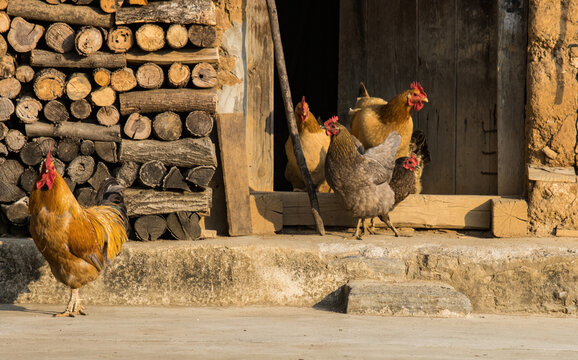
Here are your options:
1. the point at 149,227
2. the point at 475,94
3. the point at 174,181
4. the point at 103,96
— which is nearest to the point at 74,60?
the point at 103,96

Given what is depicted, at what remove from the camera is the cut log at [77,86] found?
5.73 metres

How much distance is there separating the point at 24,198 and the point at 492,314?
366cm

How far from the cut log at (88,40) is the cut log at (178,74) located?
1.88 feet

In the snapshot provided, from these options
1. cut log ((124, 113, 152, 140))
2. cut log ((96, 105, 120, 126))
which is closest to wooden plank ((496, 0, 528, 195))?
cut log ((124, 113, 152, 140))

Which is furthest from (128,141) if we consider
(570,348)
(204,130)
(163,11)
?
(570,348)

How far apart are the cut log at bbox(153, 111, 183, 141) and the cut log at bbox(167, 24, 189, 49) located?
20.8 inches

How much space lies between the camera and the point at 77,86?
5742 millimetres

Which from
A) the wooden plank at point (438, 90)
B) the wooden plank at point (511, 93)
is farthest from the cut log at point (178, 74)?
the wooden plank at point (438, 90)

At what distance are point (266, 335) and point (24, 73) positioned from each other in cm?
285

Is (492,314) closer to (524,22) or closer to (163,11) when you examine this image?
(524,22)

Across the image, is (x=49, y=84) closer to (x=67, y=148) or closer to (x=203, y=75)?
(x=67, y=148)

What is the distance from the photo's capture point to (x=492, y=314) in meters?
5.60

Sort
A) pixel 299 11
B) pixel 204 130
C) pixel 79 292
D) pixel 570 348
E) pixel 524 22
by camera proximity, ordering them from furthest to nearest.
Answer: pixel 299 11
pixel 524 22
pixel 204 130
pixel 79 292
pixel 570 348

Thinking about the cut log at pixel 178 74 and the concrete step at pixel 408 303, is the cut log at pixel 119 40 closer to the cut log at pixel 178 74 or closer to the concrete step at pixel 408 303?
the cut log at pixel 178 74
